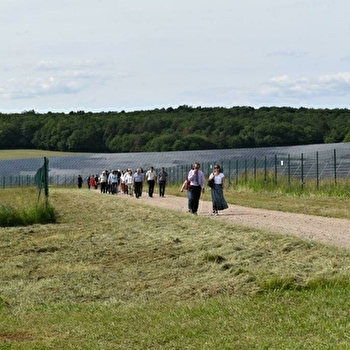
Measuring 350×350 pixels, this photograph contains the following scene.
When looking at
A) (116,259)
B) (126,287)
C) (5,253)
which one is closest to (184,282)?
(126,287)

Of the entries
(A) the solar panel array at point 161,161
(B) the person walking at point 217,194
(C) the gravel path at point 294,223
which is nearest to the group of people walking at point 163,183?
(B) the person walking at point 217,194

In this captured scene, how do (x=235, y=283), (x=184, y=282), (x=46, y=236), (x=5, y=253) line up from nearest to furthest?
(x=235, y=283), (x=184, y=282), (x=5, y=253), (x=46, y=236)

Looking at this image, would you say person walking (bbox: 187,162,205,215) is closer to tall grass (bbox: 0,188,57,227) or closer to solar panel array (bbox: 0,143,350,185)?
tall grass (bbox: 0,188,57,227)

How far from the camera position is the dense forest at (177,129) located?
115 meters

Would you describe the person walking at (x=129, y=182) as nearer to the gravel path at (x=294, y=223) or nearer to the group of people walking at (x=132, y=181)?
the group of people walking at (x=132, y=181)

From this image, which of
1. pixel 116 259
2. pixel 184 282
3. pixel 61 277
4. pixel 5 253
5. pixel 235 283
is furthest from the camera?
pixel 5 253

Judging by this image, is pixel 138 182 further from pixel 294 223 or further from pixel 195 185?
pixel 294 223

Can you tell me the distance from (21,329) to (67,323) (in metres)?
0.56

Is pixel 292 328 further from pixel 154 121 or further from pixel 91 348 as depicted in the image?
pixel 154 121

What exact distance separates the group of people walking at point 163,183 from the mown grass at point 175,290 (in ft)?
17.1

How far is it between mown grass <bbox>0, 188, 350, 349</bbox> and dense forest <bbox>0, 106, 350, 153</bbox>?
298 ft

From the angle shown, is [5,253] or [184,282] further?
[5,253]

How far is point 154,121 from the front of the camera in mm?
140500

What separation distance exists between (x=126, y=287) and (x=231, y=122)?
11244 cm
